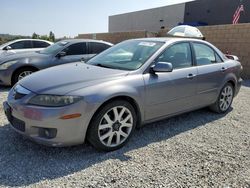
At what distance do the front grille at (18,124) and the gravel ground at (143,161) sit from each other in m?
0.32

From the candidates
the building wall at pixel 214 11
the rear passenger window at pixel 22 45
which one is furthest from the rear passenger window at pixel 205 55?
the building wall at pixel 214 11

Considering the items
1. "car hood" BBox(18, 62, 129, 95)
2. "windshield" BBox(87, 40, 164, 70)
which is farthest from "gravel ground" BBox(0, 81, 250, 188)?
"windshield" BBox(87, 40, 164, 70)

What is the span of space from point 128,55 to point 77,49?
11.9 feet

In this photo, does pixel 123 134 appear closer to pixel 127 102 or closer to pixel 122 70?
pixel 127 102

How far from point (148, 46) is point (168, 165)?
1.91 meters

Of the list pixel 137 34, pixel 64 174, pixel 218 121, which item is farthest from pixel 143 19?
pixel 64 174

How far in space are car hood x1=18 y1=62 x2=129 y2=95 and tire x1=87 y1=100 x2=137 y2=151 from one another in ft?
1.23

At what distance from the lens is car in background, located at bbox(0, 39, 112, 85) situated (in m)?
6.46

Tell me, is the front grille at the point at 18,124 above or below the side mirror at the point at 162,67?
below

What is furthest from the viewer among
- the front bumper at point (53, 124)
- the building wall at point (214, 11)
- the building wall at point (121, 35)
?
the building wall at point (214, 11)

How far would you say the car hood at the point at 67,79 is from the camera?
119 inches

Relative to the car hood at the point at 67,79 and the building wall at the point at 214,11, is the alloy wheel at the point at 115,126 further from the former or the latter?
the building wall at the point at 214,11

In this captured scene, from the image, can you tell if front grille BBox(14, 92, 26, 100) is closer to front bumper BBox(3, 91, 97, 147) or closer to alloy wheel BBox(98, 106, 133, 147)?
front bumper BBox(3, 91, 97, 147)

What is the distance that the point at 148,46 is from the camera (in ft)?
13.3
